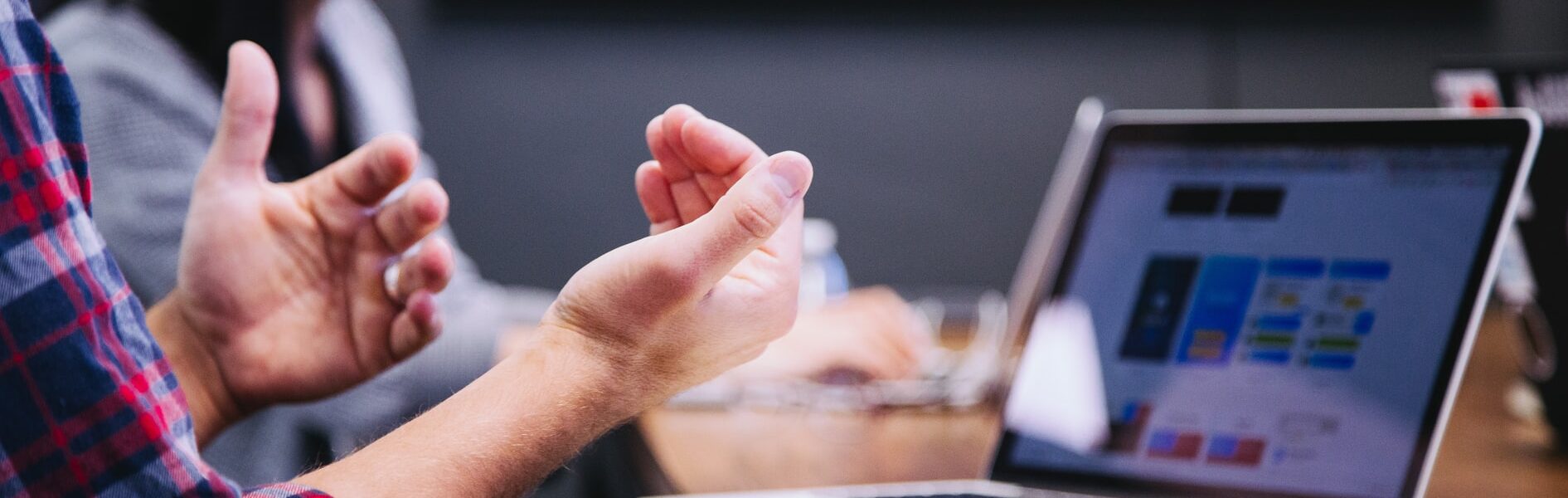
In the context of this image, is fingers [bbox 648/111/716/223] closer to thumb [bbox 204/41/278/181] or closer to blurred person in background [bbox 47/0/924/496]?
thumb [bbox 204/41/278/181]

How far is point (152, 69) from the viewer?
4.29 feet

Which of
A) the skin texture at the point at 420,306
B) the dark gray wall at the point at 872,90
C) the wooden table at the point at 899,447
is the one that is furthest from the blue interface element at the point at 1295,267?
the dark gray wall at the point at 872,90

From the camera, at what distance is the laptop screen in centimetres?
69

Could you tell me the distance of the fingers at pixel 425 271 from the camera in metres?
0.77

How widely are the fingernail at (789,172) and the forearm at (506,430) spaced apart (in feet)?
0.40

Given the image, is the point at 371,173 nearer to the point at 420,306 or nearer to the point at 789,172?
the point at 420,306

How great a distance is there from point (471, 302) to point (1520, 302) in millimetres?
1290

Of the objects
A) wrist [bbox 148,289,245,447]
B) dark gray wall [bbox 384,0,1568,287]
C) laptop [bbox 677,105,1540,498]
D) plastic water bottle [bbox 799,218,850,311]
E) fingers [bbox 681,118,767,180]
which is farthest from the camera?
dark gray wall [bbox 384,0,1568,287]

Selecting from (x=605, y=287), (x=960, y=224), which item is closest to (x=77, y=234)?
(x=605, y=287)

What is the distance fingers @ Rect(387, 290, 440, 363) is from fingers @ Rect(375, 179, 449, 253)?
4cm

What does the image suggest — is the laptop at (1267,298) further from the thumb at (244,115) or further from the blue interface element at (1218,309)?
the thumb at (244,115)

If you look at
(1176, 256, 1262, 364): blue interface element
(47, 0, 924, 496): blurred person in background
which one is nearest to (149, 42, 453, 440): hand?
(47, 0, 924, 496): blurred person in background

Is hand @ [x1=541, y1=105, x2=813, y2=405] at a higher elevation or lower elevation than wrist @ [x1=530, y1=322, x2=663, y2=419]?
higher

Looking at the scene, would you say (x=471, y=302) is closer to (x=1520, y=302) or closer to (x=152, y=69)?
(x=152, y=69)
